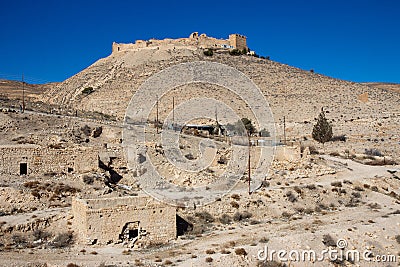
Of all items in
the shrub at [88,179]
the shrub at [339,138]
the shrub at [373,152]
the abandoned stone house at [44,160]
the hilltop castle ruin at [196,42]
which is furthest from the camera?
the hilltop castle ruin at [196,42]

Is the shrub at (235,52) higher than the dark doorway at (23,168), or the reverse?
the shrub at (235,52)

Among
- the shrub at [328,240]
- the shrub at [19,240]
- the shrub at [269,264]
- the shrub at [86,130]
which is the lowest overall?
the shrub at [269,264]

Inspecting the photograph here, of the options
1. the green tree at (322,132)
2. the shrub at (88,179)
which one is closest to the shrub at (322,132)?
the green tree at (322,132)

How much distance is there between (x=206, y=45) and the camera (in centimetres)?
6831

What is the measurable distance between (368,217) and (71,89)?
53522mm

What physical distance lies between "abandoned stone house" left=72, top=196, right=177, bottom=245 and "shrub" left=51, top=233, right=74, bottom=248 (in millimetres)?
262

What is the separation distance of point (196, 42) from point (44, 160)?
52.5m

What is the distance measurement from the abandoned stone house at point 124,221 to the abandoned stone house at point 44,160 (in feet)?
18.2

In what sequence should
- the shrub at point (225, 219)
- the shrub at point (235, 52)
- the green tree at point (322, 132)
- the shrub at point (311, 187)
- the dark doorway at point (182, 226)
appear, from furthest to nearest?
the shrub at point (235, 52) → the green tree at point (322, 132) → the shrub at point (311, 187) → the shrub at point (225, 219) → the dark doorway at point (182, 226)

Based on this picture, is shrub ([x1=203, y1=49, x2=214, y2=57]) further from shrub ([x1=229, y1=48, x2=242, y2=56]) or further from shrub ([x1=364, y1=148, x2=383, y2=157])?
shrub ([x1=364, y1=148, x2=383, y2=157])

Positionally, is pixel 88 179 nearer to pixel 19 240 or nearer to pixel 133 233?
pixel 19 240

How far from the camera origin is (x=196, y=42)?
68.1 m

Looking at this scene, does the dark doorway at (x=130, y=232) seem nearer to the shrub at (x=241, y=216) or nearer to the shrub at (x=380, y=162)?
the shrub at (x=241, y=216)

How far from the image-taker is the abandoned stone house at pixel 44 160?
17.9 meters
